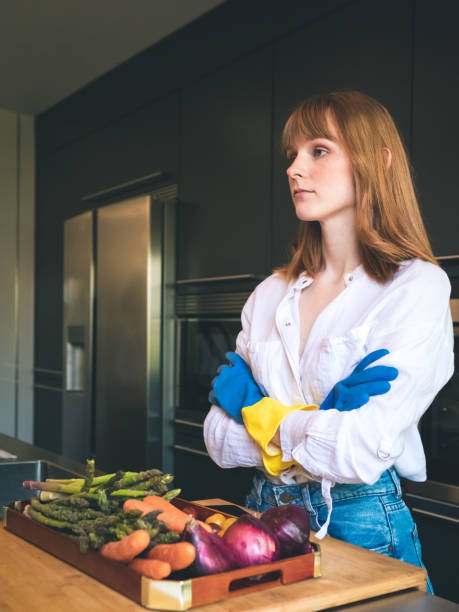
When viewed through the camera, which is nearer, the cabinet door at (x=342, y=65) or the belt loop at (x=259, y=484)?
the belt loop at (x=259, y=484)

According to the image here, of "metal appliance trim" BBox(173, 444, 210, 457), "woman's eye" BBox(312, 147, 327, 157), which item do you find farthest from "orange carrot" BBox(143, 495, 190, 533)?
"metal appliance trim" BBox(173, 444, 210, 457)

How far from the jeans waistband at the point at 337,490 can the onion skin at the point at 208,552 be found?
39 cm

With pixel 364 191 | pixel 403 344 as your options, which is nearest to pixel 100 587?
pixel 403 344

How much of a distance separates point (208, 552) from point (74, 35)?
9.98ft

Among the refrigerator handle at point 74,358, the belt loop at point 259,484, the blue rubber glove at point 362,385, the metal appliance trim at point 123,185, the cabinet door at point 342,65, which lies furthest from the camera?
the refrigerator handle at point 74,358

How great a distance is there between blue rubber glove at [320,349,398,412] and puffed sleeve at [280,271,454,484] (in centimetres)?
1

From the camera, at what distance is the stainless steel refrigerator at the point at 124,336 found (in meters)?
2.91

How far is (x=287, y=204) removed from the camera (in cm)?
244

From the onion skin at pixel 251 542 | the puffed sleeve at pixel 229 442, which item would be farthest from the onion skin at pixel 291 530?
the puffed sleeve at pixel 229 442

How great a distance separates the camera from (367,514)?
1.10m

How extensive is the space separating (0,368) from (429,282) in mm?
3626

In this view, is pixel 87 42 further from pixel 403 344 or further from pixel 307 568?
pixel 307 568

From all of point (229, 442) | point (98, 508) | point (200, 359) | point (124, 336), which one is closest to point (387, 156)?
point (229, 442)

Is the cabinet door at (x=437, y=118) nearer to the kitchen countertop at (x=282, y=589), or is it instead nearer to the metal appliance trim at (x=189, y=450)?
the kitchen countertop at (x=282, y=589)
